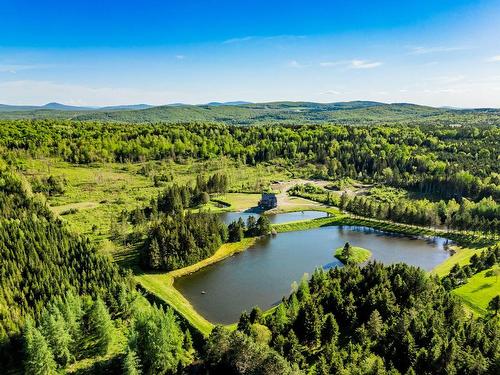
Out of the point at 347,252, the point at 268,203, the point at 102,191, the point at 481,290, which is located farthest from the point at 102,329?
the point at 102,191

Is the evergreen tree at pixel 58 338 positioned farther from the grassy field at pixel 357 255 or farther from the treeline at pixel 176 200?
the grassy field at pixel 357 255

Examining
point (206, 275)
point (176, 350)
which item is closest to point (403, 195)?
point (206, 275)

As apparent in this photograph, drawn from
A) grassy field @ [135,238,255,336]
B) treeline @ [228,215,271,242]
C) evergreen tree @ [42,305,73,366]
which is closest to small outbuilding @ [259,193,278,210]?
treeline @ [228,215,271,242]

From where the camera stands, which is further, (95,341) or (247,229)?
(247,229)

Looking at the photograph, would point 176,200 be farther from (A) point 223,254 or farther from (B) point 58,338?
(B) point 58,338

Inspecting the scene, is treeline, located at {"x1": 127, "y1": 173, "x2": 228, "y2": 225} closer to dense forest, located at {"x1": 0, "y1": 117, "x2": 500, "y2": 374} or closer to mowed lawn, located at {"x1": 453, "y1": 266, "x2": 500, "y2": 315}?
dense forest, located at {"x1": 0, "y1": 117, "x2": 500, "y2": 374}

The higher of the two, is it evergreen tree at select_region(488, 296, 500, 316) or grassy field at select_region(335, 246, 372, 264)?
evergreen tree at select_region(488, 296, 500, 316)
